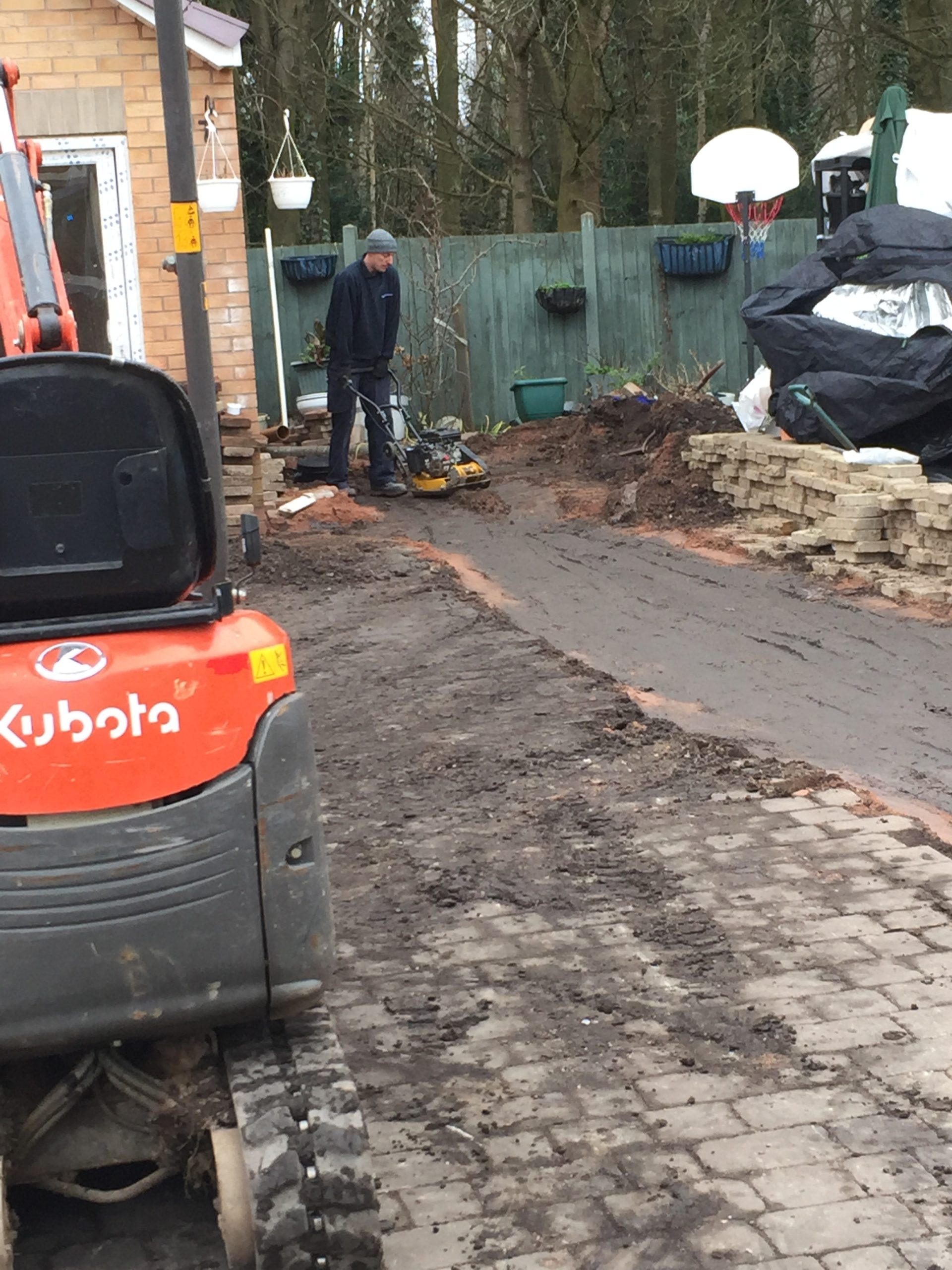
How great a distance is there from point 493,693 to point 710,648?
59.0 inches

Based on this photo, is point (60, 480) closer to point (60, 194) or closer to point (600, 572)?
point (600, 572)

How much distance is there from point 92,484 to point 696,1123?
225cm

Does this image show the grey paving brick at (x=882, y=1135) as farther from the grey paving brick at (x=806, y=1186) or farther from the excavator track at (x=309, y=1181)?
the excavator track at (x=309, y=1181)

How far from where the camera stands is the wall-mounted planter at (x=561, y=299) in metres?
19.2

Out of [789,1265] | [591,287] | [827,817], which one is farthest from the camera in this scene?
[591,287]

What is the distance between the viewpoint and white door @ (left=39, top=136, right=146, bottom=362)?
12.6m

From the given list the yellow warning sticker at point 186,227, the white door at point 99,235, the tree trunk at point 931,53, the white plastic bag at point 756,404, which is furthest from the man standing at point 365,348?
the tree trunk at point 931,53

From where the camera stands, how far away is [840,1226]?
3.49 meters

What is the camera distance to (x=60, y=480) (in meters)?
3.27

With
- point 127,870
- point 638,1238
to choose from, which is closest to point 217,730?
point 127,870

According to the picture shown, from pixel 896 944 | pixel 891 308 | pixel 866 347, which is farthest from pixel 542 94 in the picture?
pixel 896 944

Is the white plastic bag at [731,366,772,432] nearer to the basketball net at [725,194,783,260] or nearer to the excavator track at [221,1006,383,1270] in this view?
the basketball net at [725,194,783,260]

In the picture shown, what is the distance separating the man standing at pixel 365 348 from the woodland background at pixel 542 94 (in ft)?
13.8

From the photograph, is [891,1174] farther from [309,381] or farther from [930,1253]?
[309,381]
